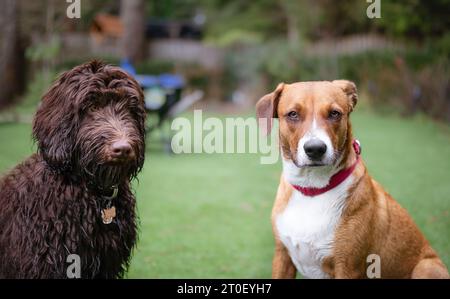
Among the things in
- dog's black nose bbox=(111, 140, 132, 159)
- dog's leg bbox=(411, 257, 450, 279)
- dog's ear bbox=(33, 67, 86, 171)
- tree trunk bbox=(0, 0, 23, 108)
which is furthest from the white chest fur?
tree trunk bbox=(0, 0, 23, 108)

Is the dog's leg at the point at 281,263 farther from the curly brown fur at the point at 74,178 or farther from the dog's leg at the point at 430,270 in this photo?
the curly brown fur at the point at 74,178

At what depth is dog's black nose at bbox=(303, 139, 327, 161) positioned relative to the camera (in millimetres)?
2682

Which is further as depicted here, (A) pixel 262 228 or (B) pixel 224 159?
(B) pixel 224 159

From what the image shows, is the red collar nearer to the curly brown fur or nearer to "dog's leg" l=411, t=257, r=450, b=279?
"dog's leg" l=411, t=257, r=450, b=279

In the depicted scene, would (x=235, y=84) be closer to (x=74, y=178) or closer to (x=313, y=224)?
(x=313, y=224)

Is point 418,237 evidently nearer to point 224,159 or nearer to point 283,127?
point 283,127

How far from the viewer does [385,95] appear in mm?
10773

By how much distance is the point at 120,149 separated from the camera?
2.51m

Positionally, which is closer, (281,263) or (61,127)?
(61,127)

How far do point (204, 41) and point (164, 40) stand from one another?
6.46 ft

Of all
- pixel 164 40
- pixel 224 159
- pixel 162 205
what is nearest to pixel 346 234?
pixel 162 205

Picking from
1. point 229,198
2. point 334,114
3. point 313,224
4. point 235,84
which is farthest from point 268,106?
point 235,84

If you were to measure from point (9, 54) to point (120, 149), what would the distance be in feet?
24.0
